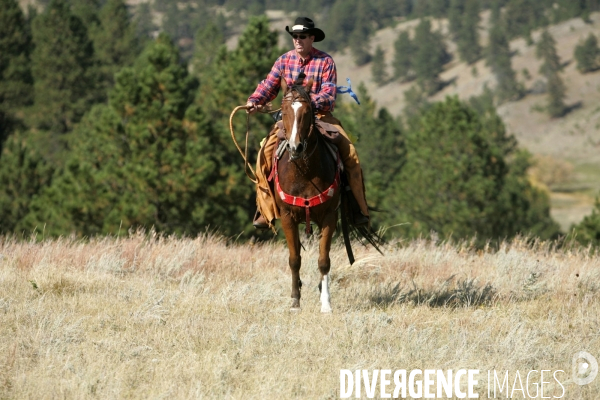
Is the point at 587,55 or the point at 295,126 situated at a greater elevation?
the point at 295,126

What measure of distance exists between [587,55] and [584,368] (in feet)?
451

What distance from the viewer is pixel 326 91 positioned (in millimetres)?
8023

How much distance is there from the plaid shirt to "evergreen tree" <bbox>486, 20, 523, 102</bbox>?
131 metres

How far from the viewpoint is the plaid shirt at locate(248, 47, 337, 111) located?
801 centimetres

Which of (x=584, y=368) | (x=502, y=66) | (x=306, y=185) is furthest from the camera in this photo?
(x=502, y=66)

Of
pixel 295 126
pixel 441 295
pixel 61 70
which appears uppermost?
pixel 295 126

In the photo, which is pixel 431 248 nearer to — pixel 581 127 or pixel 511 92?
pixel 581 127

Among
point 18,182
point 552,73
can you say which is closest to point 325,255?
point 18,182

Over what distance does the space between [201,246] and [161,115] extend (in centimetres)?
1720

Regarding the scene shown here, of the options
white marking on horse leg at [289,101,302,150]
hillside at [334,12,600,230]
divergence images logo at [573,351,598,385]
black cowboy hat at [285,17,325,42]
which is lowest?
hillside at [334,12,600,230]

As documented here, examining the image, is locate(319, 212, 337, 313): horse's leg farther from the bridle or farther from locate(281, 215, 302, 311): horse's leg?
the bridle

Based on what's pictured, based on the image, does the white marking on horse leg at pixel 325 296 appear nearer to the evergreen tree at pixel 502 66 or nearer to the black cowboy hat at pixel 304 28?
the black cowboy hat at pixel 304 28

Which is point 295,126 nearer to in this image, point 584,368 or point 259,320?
point 259,320

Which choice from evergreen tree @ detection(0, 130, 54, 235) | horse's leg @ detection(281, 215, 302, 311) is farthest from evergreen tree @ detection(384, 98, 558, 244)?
horse's leg @ detection(281, 215, 302, 311)
